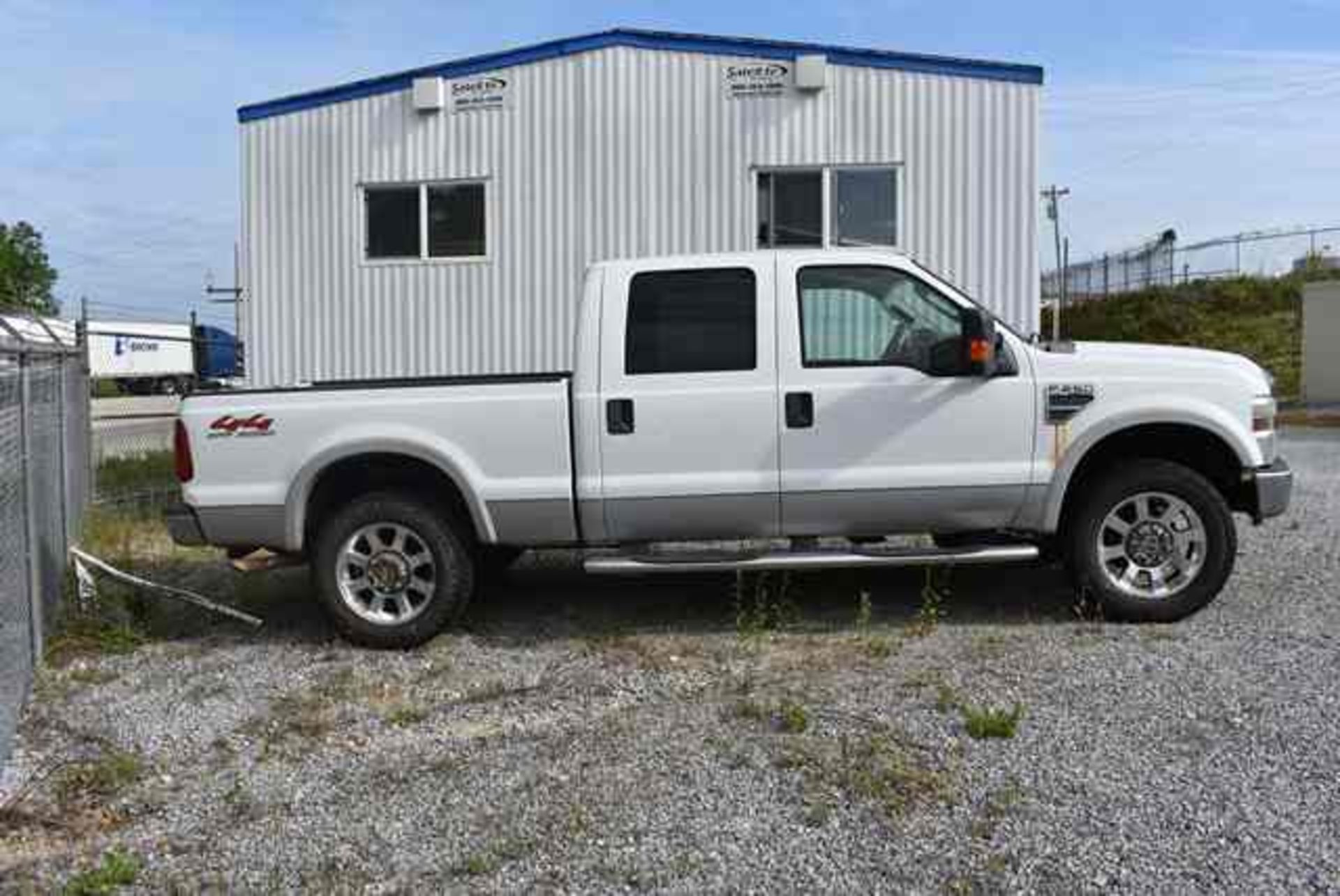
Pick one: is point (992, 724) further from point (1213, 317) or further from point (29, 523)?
point (1213, 317)

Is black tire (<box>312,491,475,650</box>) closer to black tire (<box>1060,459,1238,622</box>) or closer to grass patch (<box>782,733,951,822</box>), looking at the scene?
grass patch (<box>782,733,951,822</box>)

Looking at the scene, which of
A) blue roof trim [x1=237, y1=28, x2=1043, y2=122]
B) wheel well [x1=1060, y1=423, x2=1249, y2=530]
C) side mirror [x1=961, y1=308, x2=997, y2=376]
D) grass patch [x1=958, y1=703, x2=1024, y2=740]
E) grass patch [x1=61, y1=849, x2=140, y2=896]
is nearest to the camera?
grass patch [x1=61, y1=849, x2=140, y2=896]

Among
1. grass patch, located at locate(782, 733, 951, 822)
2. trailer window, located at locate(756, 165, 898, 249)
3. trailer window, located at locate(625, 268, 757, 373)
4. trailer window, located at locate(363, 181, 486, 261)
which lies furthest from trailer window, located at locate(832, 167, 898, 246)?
grass patch, located at locate(782, 733, 951, 822)

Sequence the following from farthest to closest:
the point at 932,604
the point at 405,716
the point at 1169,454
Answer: the point at 932,604 → the point at 1169,454 → the point at 405,716

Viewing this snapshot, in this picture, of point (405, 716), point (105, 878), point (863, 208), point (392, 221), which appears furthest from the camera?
point (392, 221)

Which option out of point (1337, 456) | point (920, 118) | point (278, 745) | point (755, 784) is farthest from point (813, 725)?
point (1337, 456)

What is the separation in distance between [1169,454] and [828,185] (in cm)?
632

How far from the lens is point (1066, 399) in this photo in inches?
257

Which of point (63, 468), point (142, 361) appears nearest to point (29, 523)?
point (63, 468)

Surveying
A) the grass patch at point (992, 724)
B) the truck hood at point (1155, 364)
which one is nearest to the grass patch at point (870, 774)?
the grass patch at point (992, 724)

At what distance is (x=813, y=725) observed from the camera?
516 cm

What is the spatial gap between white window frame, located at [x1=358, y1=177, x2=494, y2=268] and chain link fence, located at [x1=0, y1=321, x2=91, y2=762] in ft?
13.8

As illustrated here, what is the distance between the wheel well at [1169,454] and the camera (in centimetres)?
666

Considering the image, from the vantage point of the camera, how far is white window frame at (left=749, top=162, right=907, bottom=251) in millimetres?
12508
